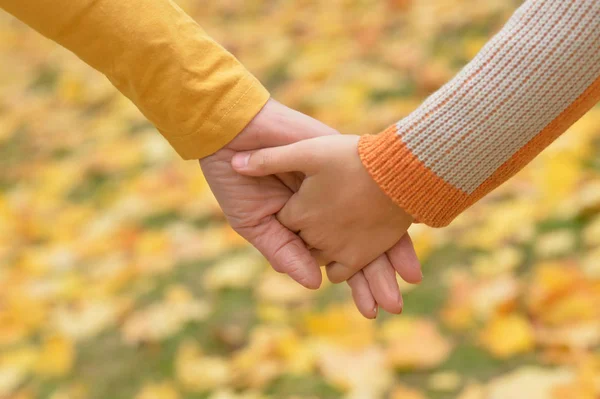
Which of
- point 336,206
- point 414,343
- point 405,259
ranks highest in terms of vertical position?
point 336,206

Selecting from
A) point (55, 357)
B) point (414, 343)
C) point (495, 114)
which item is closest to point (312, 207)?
point (495, 114)

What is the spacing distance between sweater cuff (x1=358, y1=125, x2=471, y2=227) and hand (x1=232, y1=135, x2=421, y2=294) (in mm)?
26

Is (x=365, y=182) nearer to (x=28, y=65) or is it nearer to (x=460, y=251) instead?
(x=460, y=251)

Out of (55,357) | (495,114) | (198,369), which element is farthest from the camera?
(55,357)

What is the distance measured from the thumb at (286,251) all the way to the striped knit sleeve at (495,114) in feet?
0.64

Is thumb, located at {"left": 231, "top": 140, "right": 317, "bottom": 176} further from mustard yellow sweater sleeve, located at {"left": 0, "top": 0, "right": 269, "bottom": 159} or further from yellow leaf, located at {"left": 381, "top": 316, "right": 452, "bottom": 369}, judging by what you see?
yellow leaf, located at {"left": 381, "top": 316, "right": 452, "bottom": 369}

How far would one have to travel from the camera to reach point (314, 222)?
3.90 feet

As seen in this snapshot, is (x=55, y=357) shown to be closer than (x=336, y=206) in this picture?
No

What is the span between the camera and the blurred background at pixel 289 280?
153 cm

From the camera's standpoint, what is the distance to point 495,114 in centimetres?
101

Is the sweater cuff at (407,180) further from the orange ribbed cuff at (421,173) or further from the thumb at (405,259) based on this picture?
the thumb at (405,259)

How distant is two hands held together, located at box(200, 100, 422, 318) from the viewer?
3.68ft

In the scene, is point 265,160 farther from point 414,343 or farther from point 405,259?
point 414,343

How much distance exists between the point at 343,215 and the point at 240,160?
0.19 m
